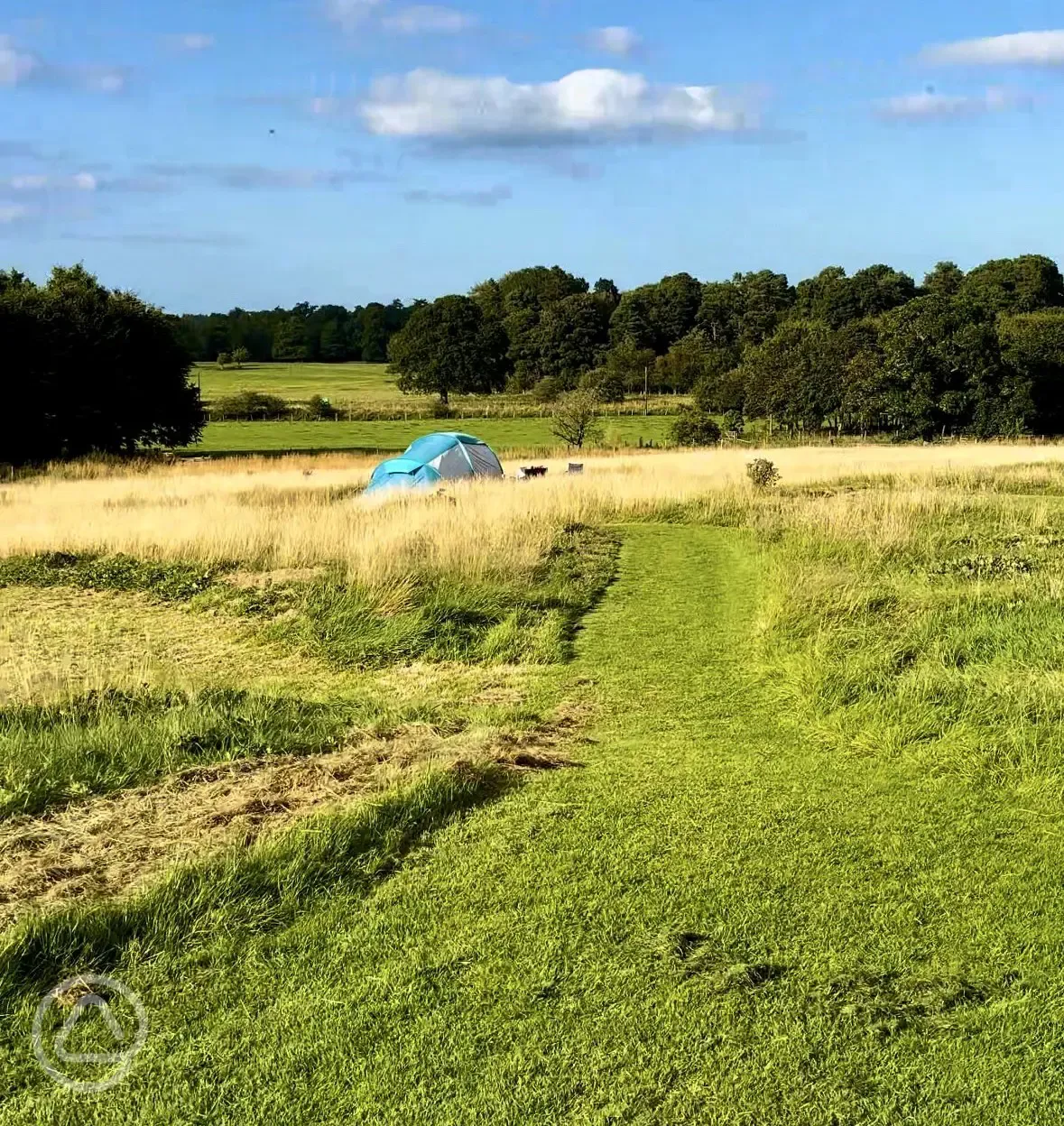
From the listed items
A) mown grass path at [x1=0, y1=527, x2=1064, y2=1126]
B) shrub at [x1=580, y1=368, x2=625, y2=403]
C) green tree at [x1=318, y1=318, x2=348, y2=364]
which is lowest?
mown grass path at [x1=0, y1=527, x2=1064, y2=1126]

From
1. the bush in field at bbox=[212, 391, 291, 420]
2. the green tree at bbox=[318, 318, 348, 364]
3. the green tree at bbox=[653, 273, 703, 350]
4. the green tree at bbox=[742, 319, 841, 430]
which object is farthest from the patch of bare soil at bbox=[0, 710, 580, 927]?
the green tree at bbox=[318, 318, 348, 364]

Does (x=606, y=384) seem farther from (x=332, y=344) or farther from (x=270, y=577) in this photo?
(x=332, y=344)

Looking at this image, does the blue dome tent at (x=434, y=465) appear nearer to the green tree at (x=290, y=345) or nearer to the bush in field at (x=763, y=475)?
the bush in field at (x=763, y=475)

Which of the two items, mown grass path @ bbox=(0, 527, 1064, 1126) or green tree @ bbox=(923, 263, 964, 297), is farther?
green tree @ bbox=(923, 263, 964, 297)

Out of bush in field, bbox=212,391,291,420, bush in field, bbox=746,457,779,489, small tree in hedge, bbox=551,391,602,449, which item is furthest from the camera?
bush in field, bbox=212,391,291,420

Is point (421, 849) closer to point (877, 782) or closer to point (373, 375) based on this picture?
point (877, 782)

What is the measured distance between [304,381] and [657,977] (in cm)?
10192

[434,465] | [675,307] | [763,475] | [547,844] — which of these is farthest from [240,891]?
[675,307]

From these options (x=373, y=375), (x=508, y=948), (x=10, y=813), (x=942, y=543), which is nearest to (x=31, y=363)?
(x=942, y=543)

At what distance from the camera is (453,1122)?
3.40m

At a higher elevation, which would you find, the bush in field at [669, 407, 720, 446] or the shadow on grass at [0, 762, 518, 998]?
the bush in field at [669, 407, 720, 446]

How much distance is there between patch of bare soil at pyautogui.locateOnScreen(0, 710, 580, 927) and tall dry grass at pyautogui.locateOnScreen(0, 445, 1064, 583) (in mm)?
5147

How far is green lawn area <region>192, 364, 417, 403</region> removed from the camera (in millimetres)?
83375

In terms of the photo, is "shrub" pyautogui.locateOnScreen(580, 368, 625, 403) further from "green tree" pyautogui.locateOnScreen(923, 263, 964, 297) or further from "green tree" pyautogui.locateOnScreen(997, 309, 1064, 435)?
"green tree" pyautogui.locateOnScreen(923, 263, 964, 297)
